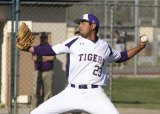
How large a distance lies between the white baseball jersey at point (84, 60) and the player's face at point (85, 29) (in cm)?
7

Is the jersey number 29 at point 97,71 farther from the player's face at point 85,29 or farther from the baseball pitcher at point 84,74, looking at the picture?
the player's face at point 85,29

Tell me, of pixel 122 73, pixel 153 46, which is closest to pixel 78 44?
pixel 122 73

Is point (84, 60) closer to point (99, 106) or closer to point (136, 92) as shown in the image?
point (99, 106)

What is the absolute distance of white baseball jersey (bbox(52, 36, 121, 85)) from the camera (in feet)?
26.9

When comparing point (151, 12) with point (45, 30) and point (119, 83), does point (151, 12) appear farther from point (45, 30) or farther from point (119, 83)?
point (45, 30)

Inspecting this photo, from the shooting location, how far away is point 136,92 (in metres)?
18.0

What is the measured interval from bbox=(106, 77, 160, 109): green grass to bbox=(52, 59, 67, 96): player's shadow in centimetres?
135

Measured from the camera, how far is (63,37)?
15.0 meters

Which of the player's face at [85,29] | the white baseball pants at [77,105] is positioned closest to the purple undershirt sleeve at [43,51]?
the player's face at [85,29]

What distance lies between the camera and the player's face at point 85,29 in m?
8.36

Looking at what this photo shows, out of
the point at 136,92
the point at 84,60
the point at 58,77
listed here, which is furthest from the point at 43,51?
the point at 136,92

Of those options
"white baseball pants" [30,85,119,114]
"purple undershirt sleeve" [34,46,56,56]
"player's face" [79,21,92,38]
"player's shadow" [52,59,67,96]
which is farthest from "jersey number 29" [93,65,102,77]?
"player's shadow" [52,59,67,96]

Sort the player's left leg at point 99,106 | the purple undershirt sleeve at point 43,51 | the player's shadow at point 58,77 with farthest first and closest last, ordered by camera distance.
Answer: the player's shadow at point 58,77, the purple undershirt sleeve at point 43,51, the player's left leg at point 99,106

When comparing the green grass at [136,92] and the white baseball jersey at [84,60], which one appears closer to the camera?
the white baseball jersey at [84,60]
